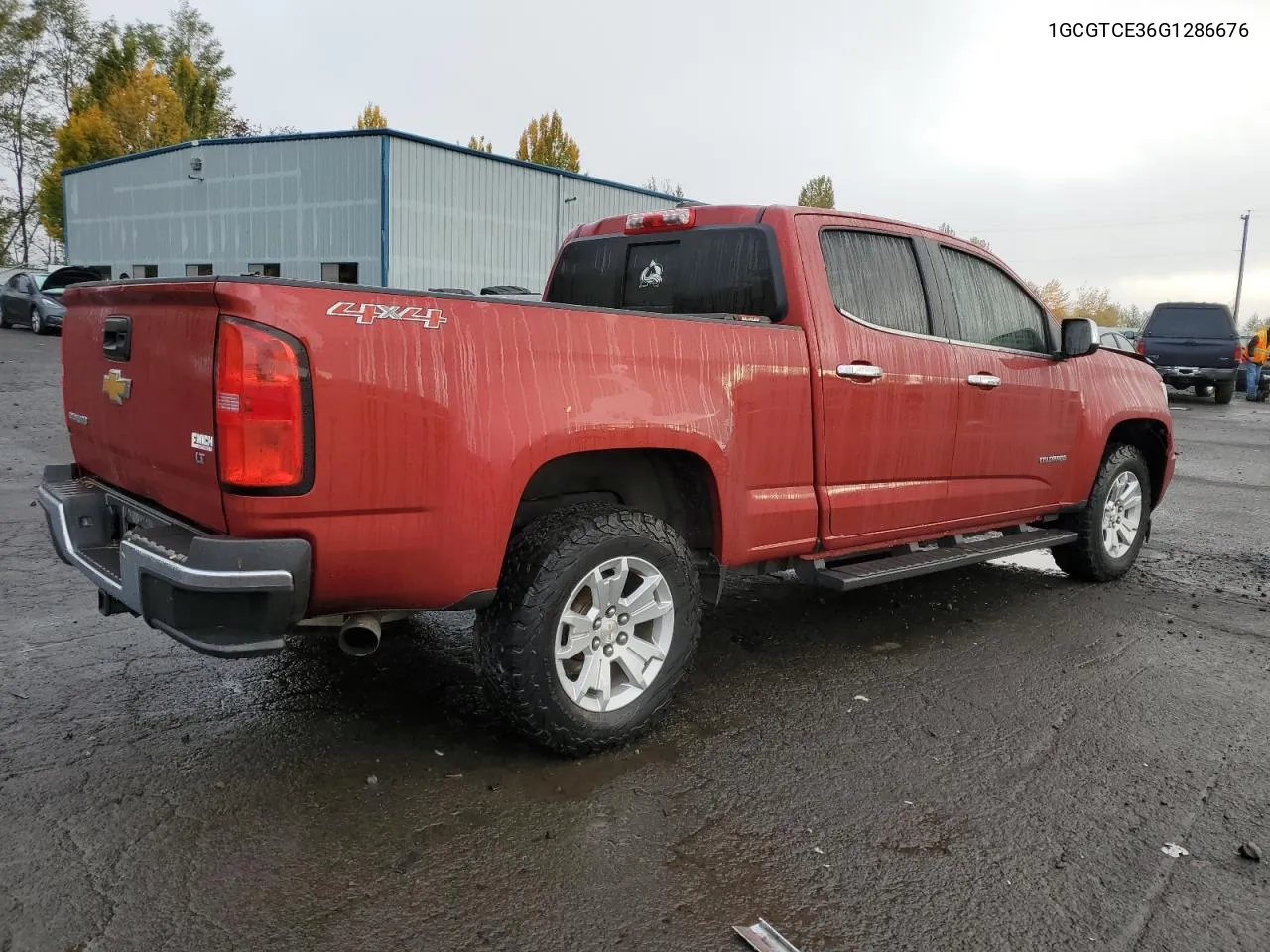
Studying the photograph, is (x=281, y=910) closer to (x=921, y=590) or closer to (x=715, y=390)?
(x=715, y=390)

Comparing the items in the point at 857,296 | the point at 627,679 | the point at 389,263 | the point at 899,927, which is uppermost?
the point at 389,263

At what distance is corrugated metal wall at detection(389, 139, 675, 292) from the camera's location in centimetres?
2209

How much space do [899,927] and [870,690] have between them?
65.9 inches

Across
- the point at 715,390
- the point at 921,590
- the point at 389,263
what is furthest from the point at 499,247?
the point at 715,390

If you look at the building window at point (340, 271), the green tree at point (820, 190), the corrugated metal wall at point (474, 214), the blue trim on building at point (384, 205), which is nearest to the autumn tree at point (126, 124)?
the building window at point (340, 271)

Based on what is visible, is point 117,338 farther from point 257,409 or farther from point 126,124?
point 126,124

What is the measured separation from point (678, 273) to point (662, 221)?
0.85ft

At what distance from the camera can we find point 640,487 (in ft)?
12.0

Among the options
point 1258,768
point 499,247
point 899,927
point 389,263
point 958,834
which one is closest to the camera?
point 899,927

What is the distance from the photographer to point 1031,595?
223 inches

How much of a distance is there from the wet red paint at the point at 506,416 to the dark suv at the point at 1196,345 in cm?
1958

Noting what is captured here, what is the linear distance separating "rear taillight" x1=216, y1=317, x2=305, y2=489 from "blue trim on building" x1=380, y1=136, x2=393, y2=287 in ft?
64.5

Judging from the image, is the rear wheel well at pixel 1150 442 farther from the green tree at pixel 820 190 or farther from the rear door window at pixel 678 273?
the green tree at pixel 820 190

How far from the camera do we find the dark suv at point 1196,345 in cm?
2098
